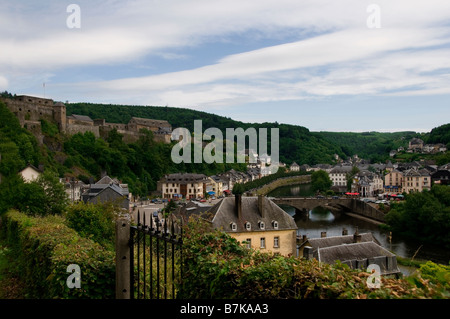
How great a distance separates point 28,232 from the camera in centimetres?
1238

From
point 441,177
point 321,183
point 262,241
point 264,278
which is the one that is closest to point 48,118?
point 262,241

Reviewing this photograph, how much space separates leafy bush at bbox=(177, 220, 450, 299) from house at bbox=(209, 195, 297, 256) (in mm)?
19747

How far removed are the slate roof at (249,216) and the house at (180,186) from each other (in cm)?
4936

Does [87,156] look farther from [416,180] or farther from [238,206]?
[416,180]

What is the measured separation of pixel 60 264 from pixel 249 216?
19050 mm

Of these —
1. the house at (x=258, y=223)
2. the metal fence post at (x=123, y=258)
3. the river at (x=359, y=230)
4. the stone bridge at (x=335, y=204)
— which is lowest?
the river at (x=359, y=230)

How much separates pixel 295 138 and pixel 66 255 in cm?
17318

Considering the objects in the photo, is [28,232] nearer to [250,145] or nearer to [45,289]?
[45,289]

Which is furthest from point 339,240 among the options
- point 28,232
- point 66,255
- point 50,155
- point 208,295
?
point 50,155

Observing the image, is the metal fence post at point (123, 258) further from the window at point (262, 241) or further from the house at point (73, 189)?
the house at point (73, 189)

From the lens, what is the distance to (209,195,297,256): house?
83.3 ft

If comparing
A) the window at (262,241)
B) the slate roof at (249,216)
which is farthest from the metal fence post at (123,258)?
the window at (262,241)

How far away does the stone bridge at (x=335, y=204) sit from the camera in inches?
2304

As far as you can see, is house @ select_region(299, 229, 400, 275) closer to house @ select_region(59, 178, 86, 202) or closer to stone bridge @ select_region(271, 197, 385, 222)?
house @ select_region(59, 178, 86, 202)
